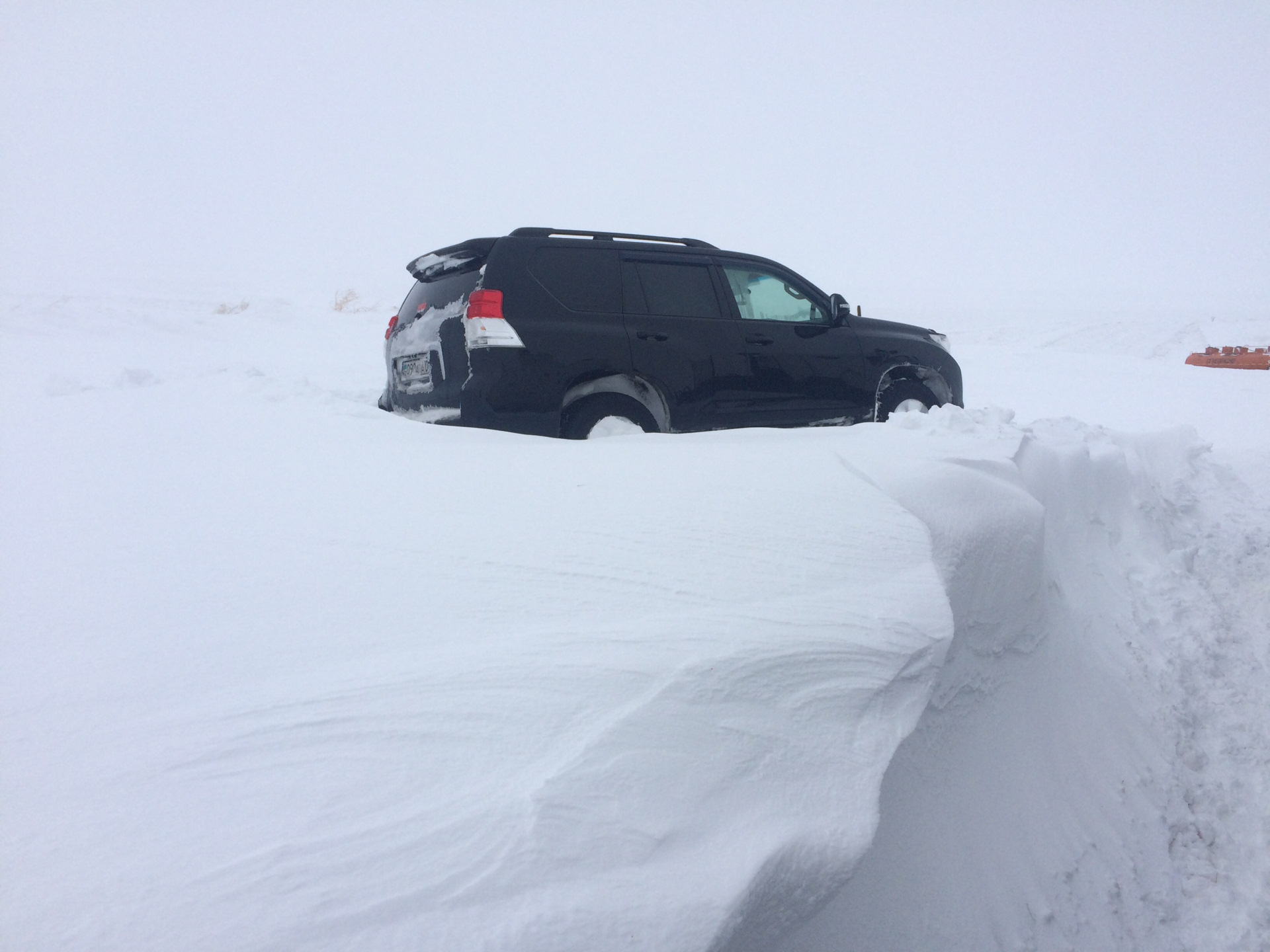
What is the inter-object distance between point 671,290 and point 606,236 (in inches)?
20.5

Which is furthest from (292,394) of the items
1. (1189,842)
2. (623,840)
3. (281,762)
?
(1189,842)

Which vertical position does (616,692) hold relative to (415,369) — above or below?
below

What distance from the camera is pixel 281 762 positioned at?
4.48 feet

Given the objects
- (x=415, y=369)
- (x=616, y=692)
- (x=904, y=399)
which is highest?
(x=415, y=369)

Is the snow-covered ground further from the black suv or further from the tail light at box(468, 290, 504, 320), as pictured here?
the tail light at box(468, 290, 504, 320)

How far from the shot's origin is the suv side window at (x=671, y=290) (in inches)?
193

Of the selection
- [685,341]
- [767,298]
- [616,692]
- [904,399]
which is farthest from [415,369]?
[616,692]

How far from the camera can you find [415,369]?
4.70m

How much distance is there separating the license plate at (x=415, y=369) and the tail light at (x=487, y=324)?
376 mm

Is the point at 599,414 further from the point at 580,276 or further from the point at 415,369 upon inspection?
the point at 415,369

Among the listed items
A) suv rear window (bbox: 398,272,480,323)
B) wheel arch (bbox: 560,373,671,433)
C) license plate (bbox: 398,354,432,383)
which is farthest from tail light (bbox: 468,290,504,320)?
wheel arch (bbox: 560,373,671,433)

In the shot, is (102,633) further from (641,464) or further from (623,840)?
(641,464)

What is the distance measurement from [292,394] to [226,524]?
2.65 metres

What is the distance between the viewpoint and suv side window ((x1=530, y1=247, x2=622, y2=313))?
182 inches
